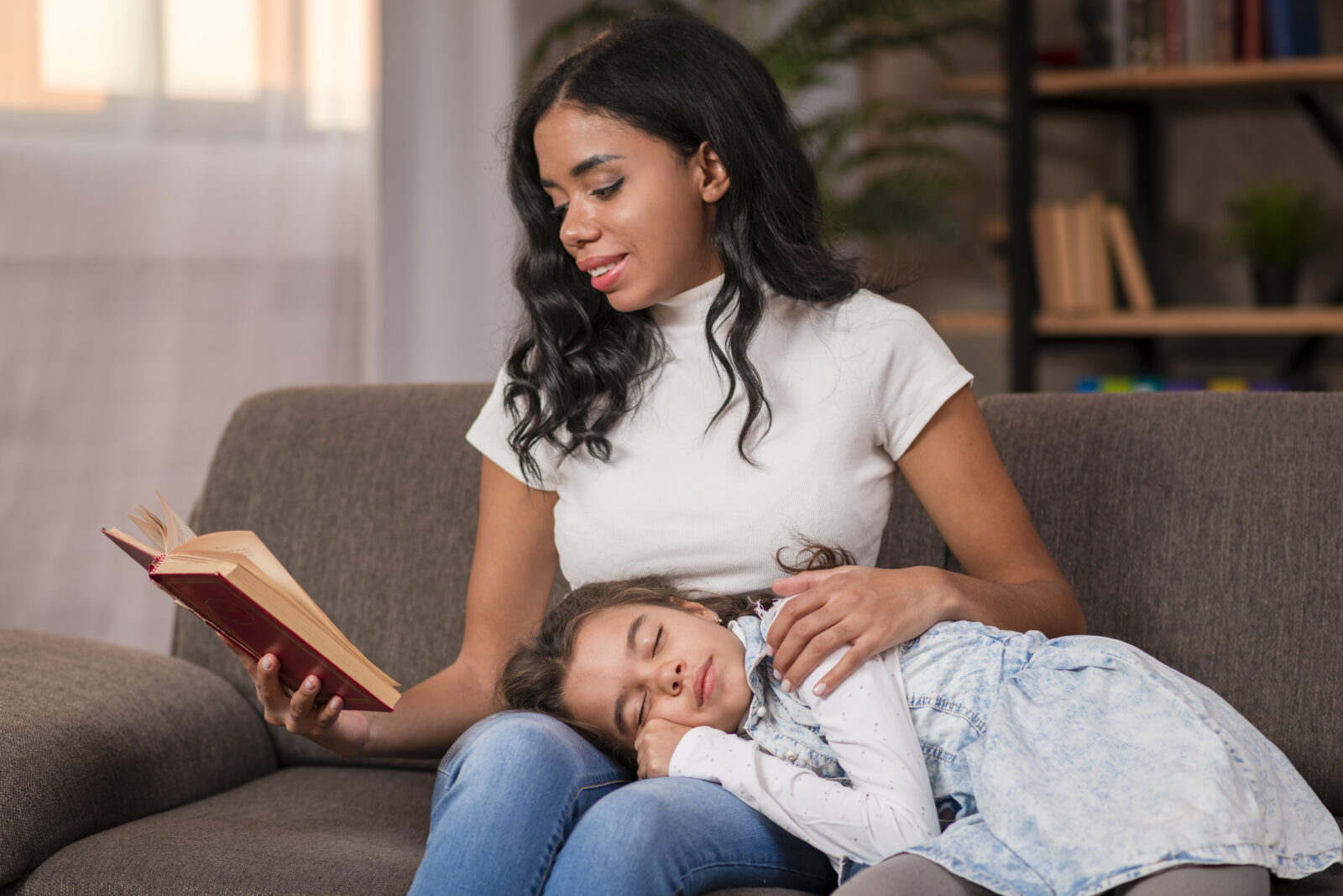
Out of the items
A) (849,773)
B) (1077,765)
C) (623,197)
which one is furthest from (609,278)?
(1077,765)

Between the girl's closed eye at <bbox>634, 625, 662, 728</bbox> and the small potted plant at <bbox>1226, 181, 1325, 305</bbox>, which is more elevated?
the small potted plant at <bbox>1226, 181, 1325, 305</bbox>

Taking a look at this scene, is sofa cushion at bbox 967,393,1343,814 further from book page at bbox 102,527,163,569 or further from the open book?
book page at bbox 102,527,163,569

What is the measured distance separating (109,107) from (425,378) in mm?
945

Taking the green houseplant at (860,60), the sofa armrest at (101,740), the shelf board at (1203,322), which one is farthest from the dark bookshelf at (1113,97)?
the sofa armrest at (101,740)

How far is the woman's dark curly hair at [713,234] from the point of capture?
4.76 ft

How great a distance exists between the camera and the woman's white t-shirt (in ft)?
4.75

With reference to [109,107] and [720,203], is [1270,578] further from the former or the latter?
[109,107]

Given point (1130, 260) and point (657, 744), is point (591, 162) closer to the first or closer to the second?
point (657, 744)

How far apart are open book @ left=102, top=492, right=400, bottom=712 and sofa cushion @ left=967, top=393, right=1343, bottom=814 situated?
913 millimetres

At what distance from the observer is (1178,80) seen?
328cm

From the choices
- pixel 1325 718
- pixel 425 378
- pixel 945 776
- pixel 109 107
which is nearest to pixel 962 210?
pixel 425 378

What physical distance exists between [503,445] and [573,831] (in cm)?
57

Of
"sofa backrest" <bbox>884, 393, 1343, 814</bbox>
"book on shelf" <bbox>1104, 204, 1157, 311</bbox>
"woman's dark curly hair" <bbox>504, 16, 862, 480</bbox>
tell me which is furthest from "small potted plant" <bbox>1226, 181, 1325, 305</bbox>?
"woman's dark curly hair" <bbox>504, 16, 862, 480</bbox>

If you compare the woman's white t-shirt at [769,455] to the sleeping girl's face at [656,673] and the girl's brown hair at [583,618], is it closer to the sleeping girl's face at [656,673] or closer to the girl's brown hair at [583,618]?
the girl's brown hair at [583,618]
